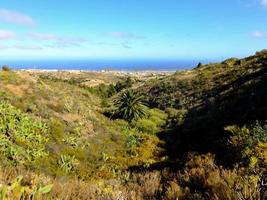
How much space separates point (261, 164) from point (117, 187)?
13.9 feet

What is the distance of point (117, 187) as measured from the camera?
805cm

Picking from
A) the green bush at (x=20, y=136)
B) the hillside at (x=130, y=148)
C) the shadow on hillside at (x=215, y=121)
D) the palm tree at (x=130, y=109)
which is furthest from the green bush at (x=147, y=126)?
the green bush at (x=20, y=136)

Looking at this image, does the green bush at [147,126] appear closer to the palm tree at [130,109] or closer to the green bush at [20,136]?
the palm tree at [130,109]

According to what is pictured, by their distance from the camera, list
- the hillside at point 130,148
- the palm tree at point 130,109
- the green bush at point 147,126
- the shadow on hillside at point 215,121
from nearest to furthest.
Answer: the hillside at point 130,148 → the shadow on hillside at point 215,121 → the green bush at point 147,126 → the palm tree at point 130,109

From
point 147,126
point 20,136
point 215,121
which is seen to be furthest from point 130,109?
point 20,136

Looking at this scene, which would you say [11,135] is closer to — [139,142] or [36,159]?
[36,159]

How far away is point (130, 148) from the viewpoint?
25.8m

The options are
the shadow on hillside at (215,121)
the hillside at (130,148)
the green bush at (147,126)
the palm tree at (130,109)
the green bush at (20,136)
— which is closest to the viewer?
the hillside at (130,148)

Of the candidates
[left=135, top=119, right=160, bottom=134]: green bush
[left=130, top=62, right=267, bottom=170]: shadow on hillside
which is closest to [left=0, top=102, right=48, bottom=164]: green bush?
[left=130, top=62, right=267, bottom=170]: shadow on hillside

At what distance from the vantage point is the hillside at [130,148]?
283 inches

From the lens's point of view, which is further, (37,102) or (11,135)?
(37,102)

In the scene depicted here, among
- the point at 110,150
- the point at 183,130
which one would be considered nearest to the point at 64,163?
the point at 110,150

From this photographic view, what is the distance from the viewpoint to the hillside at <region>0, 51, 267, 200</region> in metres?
7.19

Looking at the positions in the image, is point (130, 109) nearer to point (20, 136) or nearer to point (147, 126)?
point (147, 126)
